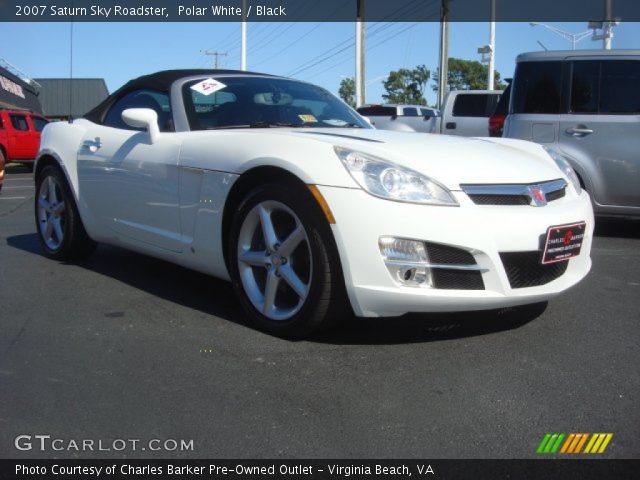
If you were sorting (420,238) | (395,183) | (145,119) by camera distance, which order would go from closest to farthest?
(420,238)
(395,183)
(145,119)

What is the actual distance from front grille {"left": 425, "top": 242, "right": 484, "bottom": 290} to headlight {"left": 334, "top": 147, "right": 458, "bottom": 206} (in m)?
0.21

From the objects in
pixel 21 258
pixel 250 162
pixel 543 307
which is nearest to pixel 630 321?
pixel 543 307

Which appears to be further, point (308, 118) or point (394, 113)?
point (394, 113)

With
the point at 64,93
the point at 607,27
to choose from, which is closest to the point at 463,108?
the point at 607,27

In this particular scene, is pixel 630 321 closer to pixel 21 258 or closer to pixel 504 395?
pixel 504 395

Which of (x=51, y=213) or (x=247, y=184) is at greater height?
(x=247, y=184)

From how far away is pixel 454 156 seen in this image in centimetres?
347

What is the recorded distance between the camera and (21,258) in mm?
5605

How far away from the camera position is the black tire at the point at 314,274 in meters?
3.24

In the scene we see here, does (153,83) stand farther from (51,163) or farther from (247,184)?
(247,184)

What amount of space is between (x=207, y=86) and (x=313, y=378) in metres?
2.23

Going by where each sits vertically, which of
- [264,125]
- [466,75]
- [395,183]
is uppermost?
A: [466,75]

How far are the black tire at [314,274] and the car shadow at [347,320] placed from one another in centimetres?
16

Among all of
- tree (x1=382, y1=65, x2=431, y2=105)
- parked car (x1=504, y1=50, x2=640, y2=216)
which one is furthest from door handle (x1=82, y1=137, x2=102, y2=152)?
tree (x1=382, y1=65, x2=431, y2=105)
